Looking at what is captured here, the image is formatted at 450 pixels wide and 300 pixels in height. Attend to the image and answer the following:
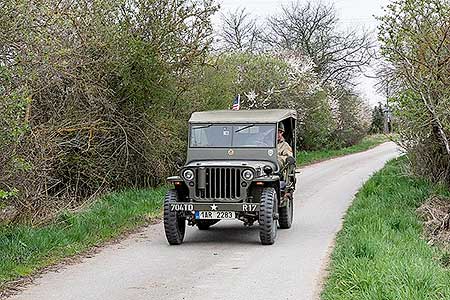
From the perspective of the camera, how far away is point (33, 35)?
33.6ft

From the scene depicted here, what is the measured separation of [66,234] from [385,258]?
548 cm

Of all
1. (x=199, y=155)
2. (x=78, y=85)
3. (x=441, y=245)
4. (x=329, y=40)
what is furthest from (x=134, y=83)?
(x=329, y=40)

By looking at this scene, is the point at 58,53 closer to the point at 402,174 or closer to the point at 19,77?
the point at 19,77

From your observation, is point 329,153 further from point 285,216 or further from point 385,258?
point 385,258

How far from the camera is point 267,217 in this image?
1151 centimetres

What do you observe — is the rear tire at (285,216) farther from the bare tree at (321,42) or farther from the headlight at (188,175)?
the bare tree at (321,42)

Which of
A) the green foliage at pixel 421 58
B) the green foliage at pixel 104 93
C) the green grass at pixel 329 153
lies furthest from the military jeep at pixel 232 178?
the green grass at pixel 329 153

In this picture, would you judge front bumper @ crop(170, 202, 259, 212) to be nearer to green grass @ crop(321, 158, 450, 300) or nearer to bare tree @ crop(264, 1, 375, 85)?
green grass @ crop(321, 158, 450, 300)

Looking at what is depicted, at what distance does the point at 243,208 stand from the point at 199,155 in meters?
2.01

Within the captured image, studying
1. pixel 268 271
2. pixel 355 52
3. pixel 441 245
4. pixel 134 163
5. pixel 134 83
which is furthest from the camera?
pixel 355 52

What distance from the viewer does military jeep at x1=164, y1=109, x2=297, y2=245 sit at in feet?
38.7

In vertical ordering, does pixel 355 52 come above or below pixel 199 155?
above

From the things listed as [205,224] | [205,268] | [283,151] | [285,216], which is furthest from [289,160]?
[205,268]

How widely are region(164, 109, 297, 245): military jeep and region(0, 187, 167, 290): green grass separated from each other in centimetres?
154
